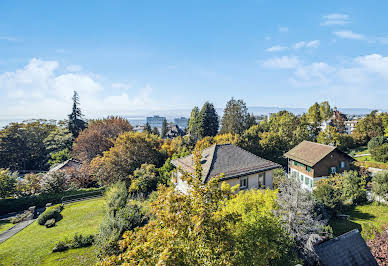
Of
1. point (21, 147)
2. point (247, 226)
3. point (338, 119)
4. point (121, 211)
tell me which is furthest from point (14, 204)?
point (338, 119)

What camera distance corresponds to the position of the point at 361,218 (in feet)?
66.2

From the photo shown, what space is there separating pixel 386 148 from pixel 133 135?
44.1 metres

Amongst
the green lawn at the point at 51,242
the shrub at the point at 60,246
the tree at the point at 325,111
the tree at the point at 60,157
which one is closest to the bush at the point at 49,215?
the green lawn at the point at 51,242

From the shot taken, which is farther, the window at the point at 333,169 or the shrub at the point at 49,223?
the window at the point at 333,169

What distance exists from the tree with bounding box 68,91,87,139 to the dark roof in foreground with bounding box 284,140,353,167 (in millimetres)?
47364

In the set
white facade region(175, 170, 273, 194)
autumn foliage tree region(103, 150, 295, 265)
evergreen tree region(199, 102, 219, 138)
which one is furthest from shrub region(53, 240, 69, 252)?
evergreen tree region(199, 102, 219, 138)

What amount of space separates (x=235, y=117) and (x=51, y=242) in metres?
39.6

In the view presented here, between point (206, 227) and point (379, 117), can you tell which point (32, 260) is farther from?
point (379, 117)

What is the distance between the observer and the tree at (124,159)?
2733 cm

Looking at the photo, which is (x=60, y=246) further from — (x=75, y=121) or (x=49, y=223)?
(x=75, y=121)

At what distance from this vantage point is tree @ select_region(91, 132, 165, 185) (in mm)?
27328

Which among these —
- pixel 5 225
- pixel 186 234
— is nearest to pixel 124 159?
pixel 5 225

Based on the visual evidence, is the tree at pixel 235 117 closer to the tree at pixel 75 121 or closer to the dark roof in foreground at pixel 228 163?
the dark roof in foreground at pixel 228 163

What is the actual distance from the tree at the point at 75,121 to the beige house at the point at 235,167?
38.5 m
